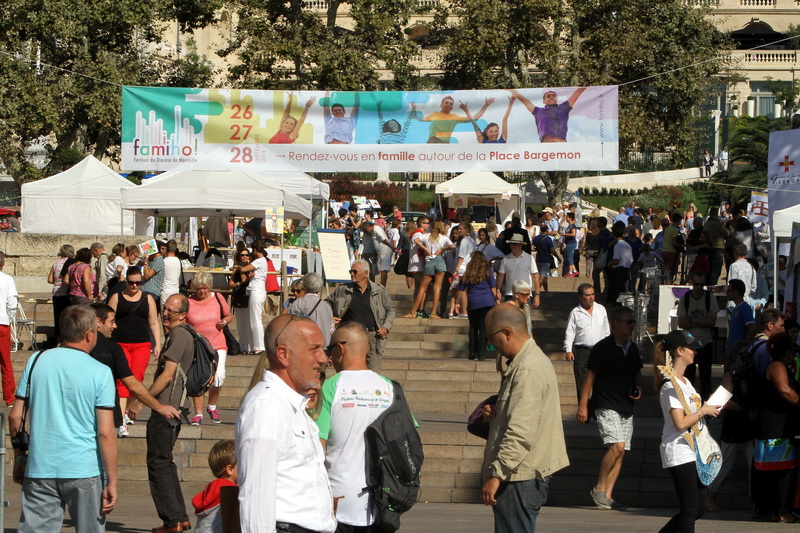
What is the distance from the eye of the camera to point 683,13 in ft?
131

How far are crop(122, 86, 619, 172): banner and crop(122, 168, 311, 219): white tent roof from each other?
62.5 inches

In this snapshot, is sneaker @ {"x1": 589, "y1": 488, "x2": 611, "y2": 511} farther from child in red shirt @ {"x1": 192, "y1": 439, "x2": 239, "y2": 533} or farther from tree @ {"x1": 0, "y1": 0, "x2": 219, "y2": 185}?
tree @ {"x1": 0, "y1": 0, "x2": 219, "y2": 185}

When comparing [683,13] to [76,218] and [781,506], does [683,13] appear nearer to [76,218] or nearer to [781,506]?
[76,218]

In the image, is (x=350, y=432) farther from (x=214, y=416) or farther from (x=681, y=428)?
(x=214, y=416)

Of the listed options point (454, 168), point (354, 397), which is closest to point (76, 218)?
point (454, 168)

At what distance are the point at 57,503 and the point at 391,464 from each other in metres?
1.86

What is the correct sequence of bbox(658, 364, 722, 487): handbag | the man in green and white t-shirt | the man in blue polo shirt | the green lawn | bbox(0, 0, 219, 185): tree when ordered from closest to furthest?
1. the man in green and white t-shirt
2. the man in blue polo shirt
3. bbox(658, 364, 722, 487): handbag
4. bbox(0, 0, 219, 185): tree
5. the green lawn

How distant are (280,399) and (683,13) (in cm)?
3820

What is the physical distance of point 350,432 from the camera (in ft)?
18.4

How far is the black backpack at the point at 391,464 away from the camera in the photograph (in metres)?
5.47

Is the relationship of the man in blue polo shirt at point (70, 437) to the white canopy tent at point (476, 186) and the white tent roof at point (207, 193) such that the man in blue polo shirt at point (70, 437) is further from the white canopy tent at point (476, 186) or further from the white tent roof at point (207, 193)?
the white canopy tent at point (476, 186)

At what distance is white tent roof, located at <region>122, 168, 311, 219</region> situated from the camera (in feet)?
59.2

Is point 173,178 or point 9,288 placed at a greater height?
point 173,178

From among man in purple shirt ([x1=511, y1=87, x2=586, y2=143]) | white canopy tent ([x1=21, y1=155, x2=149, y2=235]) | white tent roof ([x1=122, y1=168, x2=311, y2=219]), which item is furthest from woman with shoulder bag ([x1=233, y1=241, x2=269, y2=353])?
white canopy tent ([x1=21, y1=155, x2=149, y2=235])
